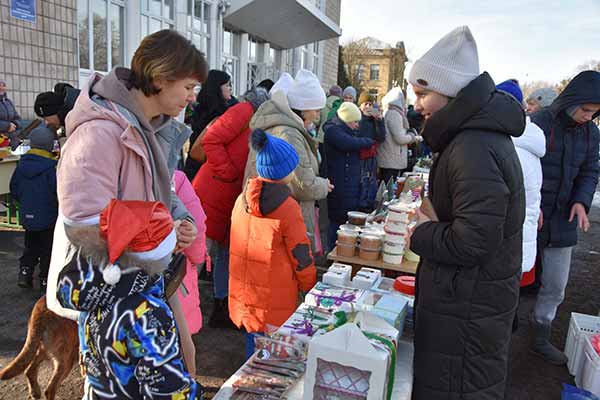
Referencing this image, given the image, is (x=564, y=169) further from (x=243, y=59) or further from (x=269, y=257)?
(x=243, y=59)

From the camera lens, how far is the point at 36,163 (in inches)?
159

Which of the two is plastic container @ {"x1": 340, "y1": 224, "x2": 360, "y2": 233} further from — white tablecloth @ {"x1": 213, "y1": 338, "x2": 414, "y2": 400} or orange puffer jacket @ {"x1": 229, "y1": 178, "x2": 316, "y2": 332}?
white tablecloth @ {"x1": 213, "y1": 338, "x2": 414, "y2": 400}

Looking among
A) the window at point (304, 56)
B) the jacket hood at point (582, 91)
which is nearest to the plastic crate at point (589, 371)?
the jacket hood at point (582, 91)

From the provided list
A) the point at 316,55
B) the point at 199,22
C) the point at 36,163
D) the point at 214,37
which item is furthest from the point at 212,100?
the point at 316,55

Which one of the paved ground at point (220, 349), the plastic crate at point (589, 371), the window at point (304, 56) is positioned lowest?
the paved ground at point (220, 349)

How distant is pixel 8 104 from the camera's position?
6.22 metres

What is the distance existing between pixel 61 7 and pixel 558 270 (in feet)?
24.3

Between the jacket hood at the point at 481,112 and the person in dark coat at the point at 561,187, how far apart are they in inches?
71.4

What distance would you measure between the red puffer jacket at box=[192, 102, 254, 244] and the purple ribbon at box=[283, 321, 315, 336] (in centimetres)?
197

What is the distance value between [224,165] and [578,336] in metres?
2.85

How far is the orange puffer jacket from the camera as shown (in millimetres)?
2568

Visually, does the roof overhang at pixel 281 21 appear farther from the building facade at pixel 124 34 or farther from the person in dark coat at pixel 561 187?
the person in dark coat at pixel 561 187

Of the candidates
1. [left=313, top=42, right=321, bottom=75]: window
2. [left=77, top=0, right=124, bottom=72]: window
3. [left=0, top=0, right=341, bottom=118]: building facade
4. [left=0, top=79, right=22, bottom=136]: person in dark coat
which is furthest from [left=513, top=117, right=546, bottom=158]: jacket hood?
[left=313, top=42, right=321, bottom=75]: window

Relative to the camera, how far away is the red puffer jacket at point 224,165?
12.1 ft
